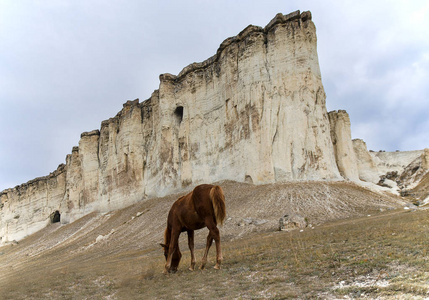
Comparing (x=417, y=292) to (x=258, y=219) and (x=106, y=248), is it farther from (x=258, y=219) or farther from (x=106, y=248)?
(x=106, y=248)

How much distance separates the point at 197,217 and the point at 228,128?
25969 mm

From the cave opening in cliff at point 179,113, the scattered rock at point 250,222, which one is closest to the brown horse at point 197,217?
the scattered rock at point 250,222

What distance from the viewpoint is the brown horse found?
8.97 meters

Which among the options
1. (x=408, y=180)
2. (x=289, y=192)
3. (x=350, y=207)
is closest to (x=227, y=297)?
(x=350, y=207)

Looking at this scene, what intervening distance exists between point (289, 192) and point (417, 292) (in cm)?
2172

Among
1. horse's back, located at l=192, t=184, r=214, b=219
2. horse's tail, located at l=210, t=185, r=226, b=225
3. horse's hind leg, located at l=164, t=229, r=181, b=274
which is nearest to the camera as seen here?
horse's tail, located at l=210, t=185, r=226, b=225

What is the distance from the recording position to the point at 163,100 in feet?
139

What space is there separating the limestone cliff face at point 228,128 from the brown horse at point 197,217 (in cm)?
2033

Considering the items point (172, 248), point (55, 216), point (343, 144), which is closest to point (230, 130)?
point (343, 144)

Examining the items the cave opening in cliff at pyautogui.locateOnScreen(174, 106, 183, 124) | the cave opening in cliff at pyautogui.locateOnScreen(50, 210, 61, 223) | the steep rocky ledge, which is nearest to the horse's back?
the steep rocky ledge

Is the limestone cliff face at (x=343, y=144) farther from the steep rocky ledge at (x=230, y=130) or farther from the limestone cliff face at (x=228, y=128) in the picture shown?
the limestone cliff face at (x=228, y=128)

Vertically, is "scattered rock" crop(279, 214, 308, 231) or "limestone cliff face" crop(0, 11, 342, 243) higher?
"limestone cliff face" crop(0, 11, 342, 243)

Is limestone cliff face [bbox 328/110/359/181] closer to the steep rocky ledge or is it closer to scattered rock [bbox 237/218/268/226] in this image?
the steep rocky ledge

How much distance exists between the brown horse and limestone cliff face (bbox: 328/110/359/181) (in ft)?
107
